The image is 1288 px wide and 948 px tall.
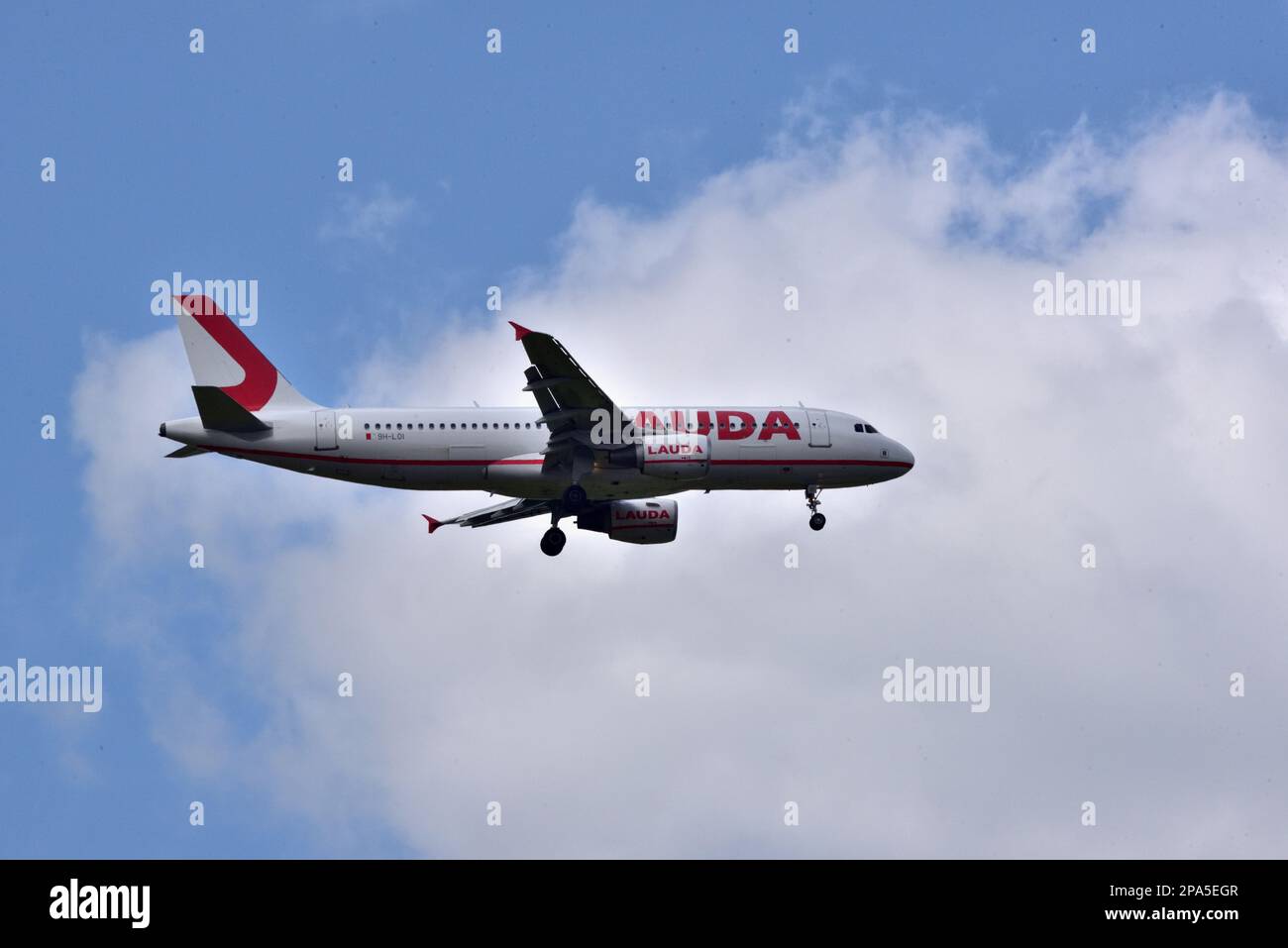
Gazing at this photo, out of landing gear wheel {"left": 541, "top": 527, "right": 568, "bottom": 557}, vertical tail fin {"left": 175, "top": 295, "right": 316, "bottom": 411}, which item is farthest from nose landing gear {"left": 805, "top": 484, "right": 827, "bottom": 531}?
vertical tail fin {"left": 175, "top": 295, "right": 316, "bottom": 411}

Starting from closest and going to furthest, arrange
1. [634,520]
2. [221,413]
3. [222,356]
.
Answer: [221,413] → [222,356] → [634,520]

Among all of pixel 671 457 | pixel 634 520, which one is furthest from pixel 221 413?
pixel 634 520

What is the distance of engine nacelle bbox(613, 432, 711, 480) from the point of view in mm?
68938

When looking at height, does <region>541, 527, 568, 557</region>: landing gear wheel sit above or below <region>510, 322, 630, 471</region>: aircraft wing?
below

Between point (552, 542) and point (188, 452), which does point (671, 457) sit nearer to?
point (552, 542)

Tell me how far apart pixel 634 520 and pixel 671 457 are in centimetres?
815

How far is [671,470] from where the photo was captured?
6906 centimetres

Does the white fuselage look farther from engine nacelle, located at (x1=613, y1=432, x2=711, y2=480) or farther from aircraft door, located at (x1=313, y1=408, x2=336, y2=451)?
engine nacelle, located at (x1=613, y1=432, x2=711, y2=480)

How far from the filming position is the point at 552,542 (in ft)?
242

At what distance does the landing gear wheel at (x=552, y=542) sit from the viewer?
73812 mm

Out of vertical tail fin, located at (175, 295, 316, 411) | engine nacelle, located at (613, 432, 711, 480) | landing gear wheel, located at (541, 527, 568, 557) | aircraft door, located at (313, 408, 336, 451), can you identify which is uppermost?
vertical tail fin, located at (175, 295, 316, 411)

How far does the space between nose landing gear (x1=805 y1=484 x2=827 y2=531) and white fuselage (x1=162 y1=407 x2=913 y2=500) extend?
1.79 metres

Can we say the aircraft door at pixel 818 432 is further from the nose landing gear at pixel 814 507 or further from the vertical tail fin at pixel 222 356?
the vertical tail fin at pixel 222 356

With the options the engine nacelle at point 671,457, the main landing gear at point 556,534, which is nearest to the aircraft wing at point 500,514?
the main landing gear at point 556,534
